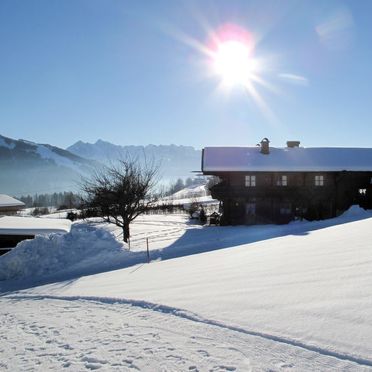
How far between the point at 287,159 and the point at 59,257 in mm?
24456

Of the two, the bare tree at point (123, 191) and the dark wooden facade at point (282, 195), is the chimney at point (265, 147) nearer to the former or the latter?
the dark wooden facade at point (282, 195)

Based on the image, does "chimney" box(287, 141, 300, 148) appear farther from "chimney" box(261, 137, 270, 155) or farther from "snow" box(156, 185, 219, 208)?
"snow" box(156, 185, 219, 208)

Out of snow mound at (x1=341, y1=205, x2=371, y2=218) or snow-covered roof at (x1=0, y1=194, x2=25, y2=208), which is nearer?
snow mound at (x1=341, y1=205, x2=371, y2=218)

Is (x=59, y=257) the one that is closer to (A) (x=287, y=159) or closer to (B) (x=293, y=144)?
(A) (x=287, y=159)

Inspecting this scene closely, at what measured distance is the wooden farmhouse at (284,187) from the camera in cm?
3228

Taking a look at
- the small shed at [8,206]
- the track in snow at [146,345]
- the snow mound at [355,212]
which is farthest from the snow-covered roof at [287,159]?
the track in snow at [146,345]

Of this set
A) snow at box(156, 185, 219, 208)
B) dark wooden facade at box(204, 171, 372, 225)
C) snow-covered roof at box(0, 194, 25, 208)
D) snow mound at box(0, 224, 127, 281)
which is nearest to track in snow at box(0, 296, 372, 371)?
snow mound at box(0, 224, 127, 281)

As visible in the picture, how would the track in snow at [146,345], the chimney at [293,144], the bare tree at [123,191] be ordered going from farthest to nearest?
the chimney at [293,144] < the bare tree at [123,191] < the track in snow at [146,345]

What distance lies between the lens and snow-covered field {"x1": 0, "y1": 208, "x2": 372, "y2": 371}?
4840 mm

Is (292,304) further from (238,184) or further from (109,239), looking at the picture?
(238,184)

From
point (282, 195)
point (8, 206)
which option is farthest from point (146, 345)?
point (8, 206)

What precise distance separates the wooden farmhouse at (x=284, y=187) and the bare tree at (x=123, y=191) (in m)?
6.69

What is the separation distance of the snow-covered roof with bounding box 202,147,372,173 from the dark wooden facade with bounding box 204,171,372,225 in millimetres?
685

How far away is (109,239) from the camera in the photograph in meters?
18.8
